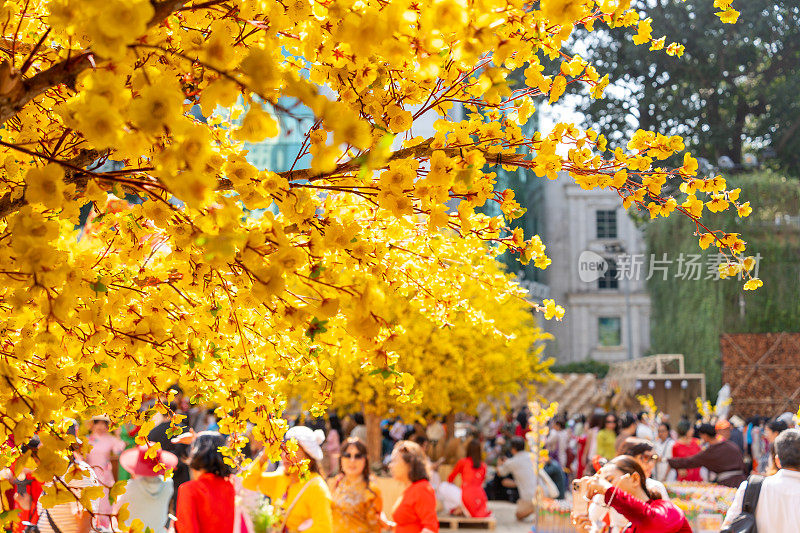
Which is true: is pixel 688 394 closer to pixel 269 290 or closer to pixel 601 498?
pixel 601 498

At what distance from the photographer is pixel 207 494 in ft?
15.5

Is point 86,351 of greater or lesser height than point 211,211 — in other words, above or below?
below

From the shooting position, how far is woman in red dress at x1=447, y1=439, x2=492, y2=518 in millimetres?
11148

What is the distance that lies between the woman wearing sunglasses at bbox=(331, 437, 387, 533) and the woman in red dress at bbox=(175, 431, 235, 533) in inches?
53.4

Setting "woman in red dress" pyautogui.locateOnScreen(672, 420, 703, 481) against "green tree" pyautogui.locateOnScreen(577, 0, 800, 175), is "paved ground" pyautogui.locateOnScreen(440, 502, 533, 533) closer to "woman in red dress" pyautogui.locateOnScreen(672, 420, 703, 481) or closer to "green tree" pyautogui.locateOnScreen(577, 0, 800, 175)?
"woman in red dress" pyautogui.locateOnScreen(672, 420, 703, 481)

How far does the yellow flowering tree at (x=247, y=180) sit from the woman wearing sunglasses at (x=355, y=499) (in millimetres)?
3140

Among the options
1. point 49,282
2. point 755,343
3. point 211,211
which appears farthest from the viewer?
point 755,343

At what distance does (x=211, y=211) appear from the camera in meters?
1.62

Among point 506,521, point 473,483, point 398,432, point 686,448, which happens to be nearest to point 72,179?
point 473,483

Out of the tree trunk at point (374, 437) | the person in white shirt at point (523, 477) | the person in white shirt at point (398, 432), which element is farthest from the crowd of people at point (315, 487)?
the person in white shirt at point (398, 432)

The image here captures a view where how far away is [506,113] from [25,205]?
1.36m

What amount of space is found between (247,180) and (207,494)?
3.43 meters

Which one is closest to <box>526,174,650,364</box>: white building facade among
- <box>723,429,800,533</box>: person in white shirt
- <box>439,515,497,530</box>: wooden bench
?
<box>439,515,497,530</box>: wooden bench

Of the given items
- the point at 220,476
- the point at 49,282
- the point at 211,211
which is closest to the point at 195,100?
the point at 211,211
